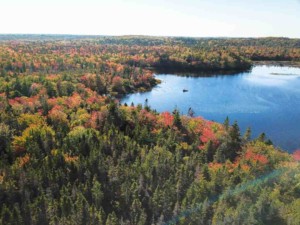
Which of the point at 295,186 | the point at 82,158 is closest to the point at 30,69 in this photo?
the point at 82,158

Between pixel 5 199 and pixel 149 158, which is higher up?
pixel 149 158

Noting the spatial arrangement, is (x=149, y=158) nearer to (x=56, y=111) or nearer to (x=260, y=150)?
(x=260, y=150)

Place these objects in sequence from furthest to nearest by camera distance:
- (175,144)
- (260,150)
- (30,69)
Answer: (30,69) → (175,144) → (260,150)

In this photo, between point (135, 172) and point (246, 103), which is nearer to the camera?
point (135, 172)

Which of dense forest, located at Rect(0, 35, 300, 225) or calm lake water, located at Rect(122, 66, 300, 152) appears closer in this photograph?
dense forest, located at Rect(0, 35, 300, 225)

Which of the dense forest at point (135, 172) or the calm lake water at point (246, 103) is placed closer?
the dense forest at point (135, 172)

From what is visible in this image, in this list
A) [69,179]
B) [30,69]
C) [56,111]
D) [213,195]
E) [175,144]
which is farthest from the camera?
[30,69]

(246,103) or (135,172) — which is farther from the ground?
(135,172)

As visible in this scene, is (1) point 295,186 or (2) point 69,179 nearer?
(1) point 295,186
